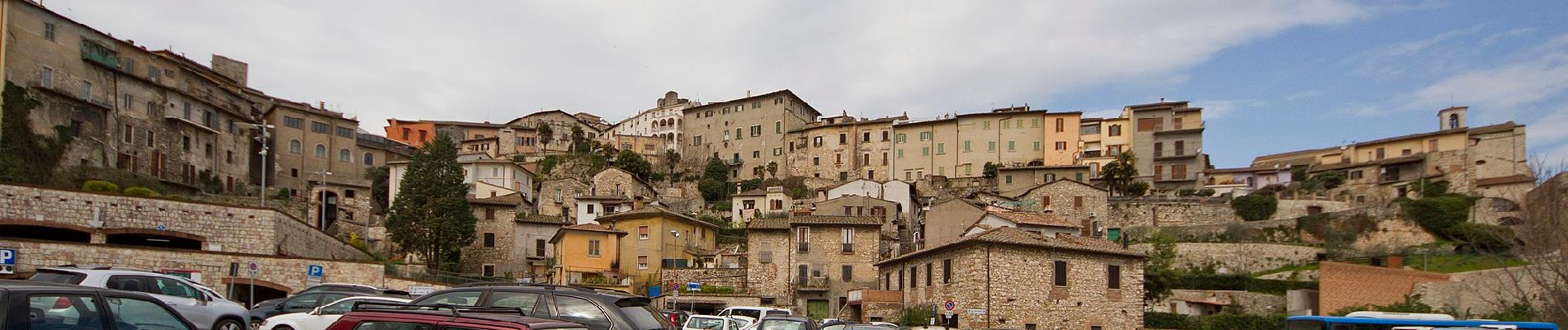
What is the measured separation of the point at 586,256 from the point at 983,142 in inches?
1798

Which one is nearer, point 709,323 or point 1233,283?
point 709,323

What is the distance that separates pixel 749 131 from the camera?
102 meters

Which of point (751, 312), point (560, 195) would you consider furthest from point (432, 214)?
point (751, 312)

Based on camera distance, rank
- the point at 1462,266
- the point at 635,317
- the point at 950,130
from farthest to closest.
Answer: the point at 950,130, the point at 1462,266, the point at 635,317

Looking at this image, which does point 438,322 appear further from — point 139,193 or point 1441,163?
point 1441,163

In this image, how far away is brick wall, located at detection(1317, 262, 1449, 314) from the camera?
156ft

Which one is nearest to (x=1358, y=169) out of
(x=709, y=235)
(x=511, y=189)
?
(x=709, y=235)

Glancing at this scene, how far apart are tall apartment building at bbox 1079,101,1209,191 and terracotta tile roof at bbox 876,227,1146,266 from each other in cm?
4258

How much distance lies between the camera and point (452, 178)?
193 ft

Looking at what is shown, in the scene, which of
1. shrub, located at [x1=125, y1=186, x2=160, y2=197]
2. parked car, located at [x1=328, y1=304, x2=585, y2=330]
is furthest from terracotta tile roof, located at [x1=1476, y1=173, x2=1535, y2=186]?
shrub, located at [x1=125, y1=186, x2=160, y2=197]

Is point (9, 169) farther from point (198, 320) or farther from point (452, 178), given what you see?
point (198, 320)

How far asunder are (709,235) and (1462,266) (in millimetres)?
41574

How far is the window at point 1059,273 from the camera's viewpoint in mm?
42031

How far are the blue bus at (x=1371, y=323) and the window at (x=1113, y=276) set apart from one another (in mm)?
17749
